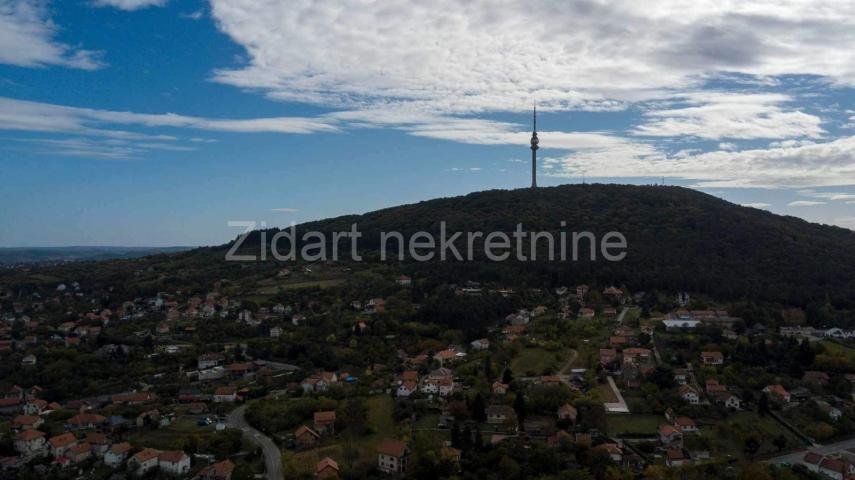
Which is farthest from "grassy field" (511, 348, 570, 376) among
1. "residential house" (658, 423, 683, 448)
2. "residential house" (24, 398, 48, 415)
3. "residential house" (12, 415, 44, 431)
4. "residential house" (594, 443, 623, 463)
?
"residential house" (24, 398, 48, 415)

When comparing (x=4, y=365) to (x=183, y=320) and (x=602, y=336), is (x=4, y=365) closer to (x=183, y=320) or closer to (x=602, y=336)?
(x=183, y=320)

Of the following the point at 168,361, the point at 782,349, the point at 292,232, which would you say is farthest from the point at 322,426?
the point at 292,232

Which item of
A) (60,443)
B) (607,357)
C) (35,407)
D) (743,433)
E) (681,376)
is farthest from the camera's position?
(607,357)

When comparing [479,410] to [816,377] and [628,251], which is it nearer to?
[816,377]

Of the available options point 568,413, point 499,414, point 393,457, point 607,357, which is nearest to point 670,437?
point 568,413

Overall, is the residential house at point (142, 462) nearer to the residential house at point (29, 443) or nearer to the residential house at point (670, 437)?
the residential house at point (29, 443)

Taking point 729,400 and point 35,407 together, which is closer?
point 729,400

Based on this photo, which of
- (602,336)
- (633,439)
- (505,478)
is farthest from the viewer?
(602,336)
